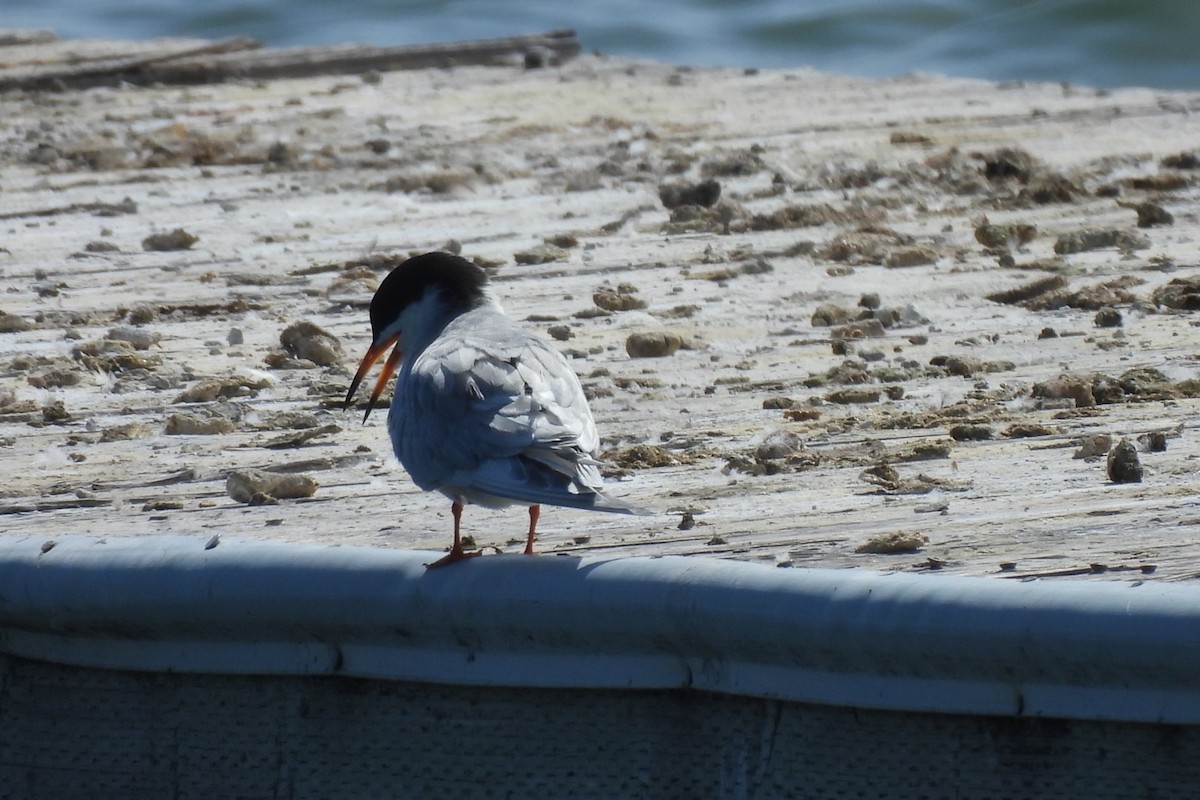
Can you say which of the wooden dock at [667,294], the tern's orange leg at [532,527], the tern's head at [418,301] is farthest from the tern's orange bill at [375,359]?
the tern's orange leg at [532,527]

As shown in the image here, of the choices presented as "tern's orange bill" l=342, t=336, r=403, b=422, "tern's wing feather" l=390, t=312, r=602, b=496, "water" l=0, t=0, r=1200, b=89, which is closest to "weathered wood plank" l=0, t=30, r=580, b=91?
"tern's orange bill" l=342, t=336, r=403, b=422

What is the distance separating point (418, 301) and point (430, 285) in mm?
47

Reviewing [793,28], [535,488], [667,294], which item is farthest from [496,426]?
[793,28]

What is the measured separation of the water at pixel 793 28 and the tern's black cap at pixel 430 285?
13843 millimetres

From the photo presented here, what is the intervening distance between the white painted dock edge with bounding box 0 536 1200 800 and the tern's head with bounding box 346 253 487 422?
1135mm

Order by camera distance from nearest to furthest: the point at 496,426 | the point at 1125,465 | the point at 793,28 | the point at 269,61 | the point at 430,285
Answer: the point at 496,426
the point at 1125,465
the point at 430,285
the point at 269,61
the point at 793,28

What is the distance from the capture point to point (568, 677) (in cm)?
279

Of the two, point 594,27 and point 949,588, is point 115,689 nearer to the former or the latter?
point 949,588

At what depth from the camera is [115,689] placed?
3.09 metres

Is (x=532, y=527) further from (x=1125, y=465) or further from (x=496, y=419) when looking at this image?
(x=1125, y=465)

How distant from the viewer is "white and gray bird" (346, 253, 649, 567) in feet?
9.79

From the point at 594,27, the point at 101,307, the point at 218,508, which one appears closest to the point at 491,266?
the point at 101,307

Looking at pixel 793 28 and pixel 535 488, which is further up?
pixel 793 28

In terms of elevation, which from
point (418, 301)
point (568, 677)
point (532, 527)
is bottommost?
point (568, 677)
